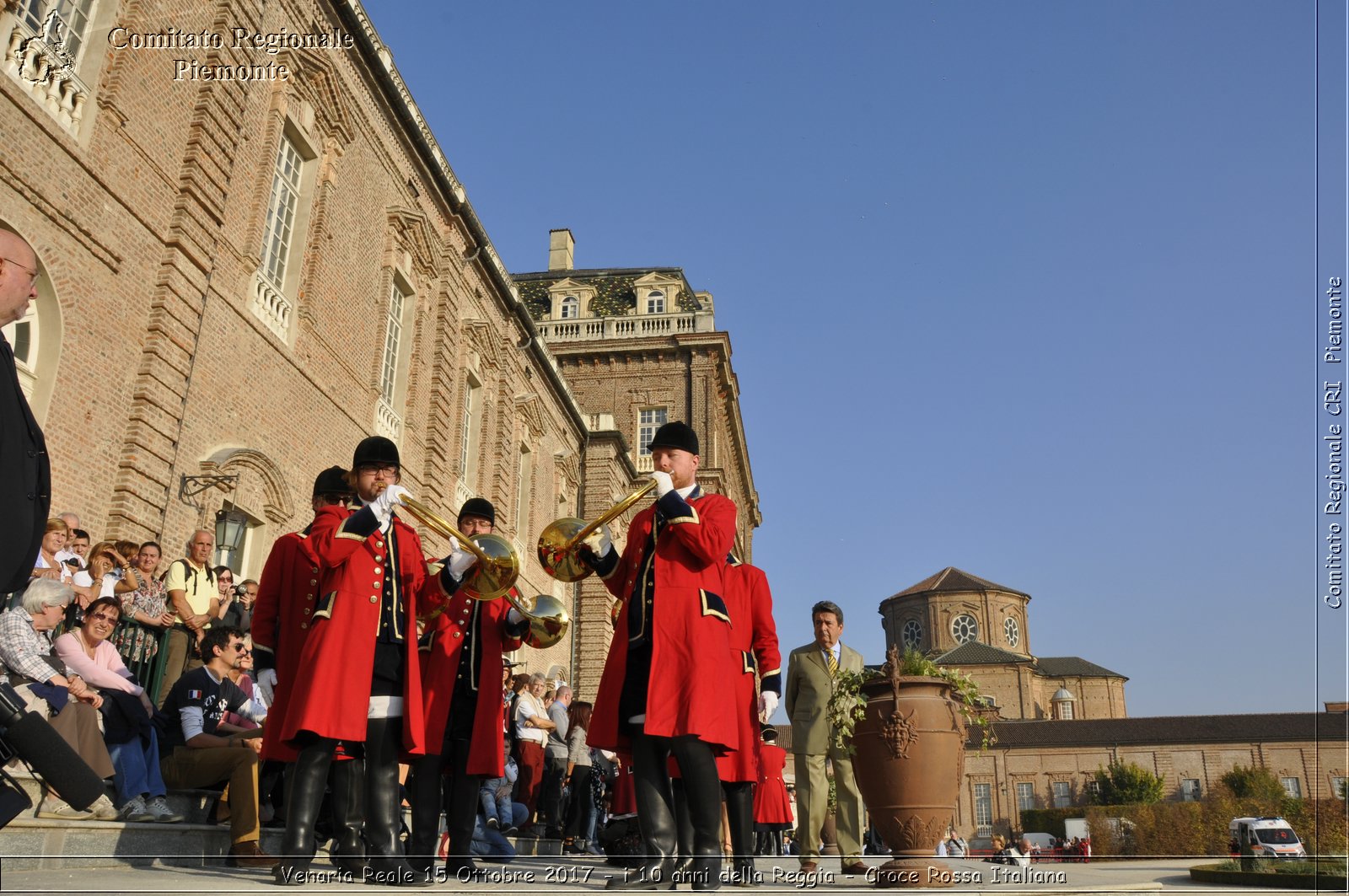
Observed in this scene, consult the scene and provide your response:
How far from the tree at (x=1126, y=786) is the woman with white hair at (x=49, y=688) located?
70.0 m

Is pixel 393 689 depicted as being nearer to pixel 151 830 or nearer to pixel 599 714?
pixel 599 714

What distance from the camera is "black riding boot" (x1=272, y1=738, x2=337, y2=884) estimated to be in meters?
4.54

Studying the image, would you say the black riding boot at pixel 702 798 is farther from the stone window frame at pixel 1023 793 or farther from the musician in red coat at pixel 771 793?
the stone window frame at pixel 1023 793

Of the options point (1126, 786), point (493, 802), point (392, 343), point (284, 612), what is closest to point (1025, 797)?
point (1126, 786)

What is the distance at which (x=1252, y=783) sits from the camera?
63656 millimetres

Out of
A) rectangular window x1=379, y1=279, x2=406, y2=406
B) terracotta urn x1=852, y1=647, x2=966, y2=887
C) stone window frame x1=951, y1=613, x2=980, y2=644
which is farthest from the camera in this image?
stone window frame x1=951, y1=613, x2=980, y2=644

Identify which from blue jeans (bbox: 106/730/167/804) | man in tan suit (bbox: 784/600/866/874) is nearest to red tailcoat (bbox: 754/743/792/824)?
man in tan suit (bbox: 784/600/866/874)

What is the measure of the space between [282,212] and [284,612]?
12.2 metres

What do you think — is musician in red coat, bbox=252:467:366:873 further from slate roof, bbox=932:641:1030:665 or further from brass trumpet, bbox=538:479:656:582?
slate roof, bbox=932:641:1030:665

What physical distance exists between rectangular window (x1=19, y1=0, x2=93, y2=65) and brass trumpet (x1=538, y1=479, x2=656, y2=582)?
31.3ft

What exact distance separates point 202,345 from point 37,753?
1092 centimetres

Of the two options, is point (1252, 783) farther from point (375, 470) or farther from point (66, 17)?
point (66, 17)

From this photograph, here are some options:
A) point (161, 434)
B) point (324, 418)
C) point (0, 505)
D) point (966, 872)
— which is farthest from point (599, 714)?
point (324, 418)

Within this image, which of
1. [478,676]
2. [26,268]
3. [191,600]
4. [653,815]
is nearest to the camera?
[26,268]
